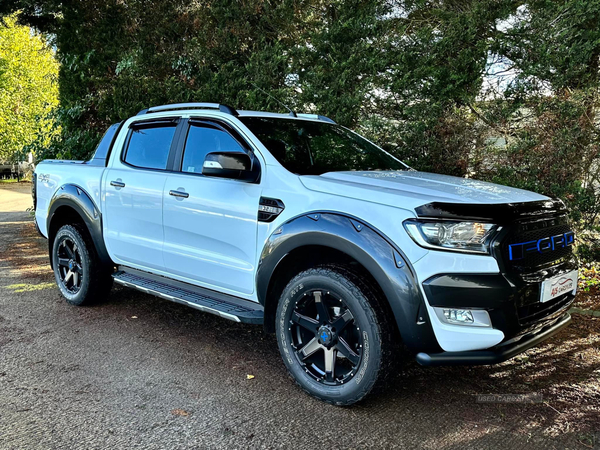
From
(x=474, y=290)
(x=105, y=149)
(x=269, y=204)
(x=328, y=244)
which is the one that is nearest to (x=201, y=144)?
(x=269, y=204)

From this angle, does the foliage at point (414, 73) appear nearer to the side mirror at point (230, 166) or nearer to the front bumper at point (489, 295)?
the front bumper at point (489, 295)

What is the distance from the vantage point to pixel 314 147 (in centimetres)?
415

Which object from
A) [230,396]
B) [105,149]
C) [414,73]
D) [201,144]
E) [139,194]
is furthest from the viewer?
[414,73]

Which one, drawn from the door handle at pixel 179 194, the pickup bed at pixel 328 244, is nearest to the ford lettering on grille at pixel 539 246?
the pickup bed at pixel 328 244

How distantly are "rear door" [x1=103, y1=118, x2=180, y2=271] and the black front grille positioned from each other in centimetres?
270

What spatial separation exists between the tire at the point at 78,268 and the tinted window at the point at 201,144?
5.17ft

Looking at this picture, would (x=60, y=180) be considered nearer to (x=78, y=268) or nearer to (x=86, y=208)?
(x=86, y=208)

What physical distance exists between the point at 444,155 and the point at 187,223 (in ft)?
10.6

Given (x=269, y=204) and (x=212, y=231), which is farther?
(x=212, y=231)

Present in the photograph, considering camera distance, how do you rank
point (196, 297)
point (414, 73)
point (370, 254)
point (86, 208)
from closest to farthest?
point (370, 254)
point (196, 297)
point (86, 208)
point (414, 73)

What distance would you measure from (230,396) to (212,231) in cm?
118

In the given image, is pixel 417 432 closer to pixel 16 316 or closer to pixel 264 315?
pixel 264 315

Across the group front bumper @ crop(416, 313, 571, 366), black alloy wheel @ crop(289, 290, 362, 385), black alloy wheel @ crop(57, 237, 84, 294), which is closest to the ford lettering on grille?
front bumper @ crop(416, 313, 571, 366)

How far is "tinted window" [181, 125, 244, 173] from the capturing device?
4.06 meters
